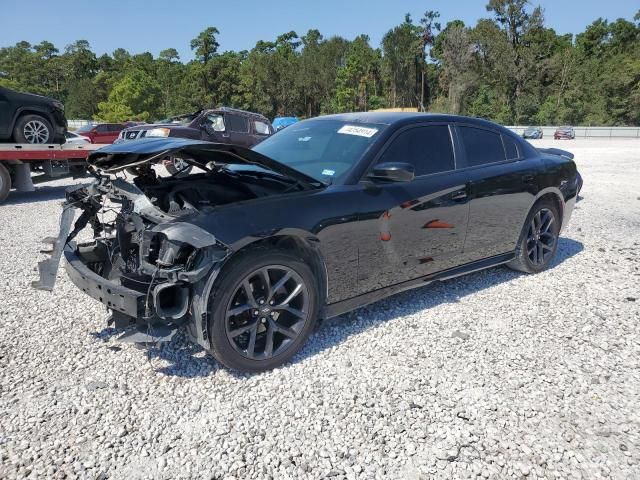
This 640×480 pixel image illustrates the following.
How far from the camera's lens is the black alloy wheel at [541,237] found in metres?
4.98

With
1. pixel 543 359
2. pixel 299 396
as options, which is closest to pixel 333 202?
pixel 299 396

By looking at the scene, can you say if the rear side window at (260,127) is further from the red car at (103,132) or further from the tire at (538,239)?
the red car at (103,132)

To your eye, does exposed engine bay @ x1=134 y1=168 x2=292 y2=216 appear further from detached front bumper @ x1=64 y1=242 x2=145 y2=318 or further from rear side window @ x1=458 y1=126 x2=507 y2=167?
rear side window @ x1=458 y1=126 x2=507 y2=167

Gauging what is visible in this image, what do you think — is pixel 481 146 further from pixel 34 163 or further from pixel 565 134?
pixel 565 134

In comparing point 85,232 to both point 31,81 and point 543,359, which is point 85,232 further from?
point 31,81

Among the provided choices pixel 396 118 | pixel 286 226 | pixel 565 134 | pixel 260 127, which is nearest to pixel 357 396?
pixel 286 226

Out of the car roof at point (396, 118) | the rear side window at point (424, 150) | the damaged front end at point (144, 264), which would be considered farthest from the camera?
the car roof at point (396, 118)

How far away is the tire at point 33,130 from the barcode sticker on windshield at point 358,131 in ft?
26.3

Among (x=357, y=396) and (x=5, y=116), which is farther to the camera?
(x=5, y=116)

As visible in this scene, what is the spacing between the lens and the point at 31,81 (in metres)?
85.6

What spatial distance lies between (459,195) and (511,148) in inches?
45.7

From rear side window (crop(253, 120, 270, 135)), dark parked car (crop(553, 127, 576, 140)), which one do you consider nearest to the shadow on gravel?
rear side window (crop(253, 120, 270, 135))

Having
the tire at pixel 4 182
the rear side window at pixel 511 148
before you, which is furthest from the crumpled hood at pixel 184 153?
the tire at pixel 4 182

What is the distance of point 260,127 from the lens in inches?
578
